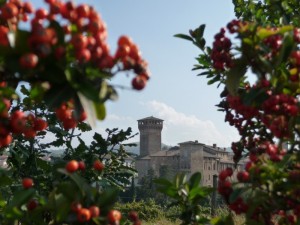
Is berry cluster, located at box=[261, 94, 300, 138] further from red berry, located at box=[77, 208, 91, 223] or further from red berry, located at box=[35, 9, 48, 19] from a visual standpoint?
red berry, located at box=[35, 9, 48, 19]

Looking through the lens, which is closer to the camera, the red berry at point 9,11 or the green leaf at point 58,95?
the green leaf at point 58,95

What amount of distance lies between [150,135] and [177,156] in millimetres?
8450

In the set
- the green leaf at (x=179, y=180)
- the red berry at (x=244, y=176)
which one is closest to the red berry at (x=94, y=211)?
the red berry at (x=244, y=176)

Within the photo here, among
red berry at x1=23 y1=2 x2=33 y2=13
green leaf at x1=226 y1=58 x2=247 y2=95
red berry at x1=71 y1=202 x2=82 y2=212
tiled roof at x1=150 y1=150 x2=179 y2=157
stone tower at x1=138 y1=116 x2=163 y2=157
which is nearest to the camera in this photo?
red berry at x1=71 y1=202 x2=82 y2=212

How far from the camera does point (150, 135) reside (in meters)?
88.8

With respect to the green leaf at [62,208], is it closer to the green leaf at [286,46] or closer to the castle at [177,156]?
the green leaf at [286,46]

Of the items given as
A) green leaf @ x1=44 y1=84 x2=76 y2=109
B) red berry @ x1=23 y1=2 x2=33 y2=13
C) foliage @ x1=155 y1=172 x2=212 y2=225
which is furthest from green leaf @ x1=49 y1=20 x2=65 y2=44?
foliage @ x1=155 y1=172 x2=212 y2=225

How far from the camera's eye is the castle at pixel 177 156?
80875 mm

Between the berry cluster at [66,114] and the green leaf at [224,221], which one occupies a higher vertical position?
the berry cluster at [66,114]

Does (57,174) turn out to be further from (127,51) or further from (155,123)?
(155,123)

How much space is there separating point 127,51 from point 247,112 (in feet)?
3.64

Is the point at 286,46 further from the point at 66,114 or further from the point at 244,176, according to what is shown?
the point at 66,114

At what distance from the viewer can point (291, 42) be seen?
2.30 metres

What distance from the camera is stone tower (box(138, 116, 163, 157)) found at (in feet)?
288
